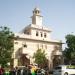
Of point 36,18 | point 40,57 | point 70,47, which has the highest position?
point 36,18

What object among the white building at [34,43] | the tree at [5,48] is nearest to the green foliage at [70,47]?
the white building at [34,43]

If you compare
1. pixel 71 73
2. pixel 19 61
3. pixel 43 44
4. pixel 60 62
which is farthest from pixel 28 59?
pixel 71 73

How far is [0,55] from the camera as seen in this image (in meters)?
46.8

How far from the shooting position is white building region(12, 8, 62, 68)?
190 ft

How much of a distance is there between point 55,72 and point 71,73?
11.8 ft

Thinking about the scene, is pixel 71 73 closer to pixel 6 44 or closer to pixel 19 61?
pixel 6 44

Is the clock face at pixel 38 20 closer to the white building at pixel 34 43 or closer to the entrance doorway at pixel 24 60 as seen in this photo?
the white building at pixel 34 43

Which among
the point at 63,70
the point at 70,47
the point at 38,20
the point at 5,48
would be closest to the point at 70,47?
the point at 70,47

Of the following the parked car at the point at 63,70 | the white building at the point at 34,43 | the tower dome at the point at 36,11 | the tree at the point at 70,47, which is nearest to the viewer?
the parked car at the point at 63,70

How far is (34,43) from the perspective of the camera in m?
60.5

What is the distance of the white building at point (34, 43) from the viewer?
190ft

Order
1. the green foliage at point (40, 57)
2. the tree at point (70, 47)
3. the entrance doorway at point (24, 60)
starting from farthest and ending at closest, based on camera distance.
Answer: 1. the tree at point (70, 47)
2. the entrance doorway at point (24, 60)
3. the green foliage at point (40, 57)

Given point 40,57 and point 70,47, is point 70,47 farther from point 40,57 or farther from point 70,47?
point 40,57

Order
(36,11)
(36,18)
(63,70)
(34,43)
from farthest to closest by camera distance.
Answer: (36,11) → (36,18) → (34,43) → (63,70)
